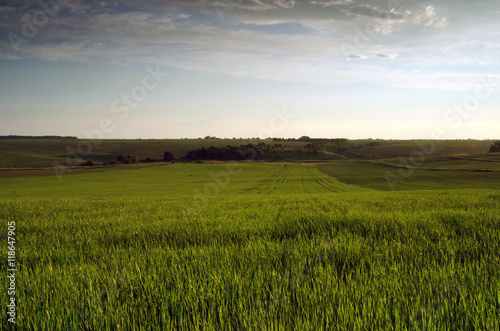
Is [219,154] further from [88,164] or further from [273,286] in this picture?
[273,286]

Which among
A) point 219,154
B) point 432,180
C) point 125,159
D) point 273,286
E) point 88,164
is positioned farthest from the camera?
point 219,154

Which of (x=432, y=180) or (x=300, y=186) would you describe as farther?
(x=300, y=186)

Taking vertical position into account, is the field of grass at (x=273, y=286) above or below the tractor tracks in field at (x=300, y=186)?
above

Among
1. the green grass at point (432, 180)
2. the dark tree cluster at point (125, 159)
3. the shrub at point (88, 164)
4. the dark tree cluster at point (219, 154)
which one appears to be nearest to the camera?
the green grass at point (432, 180)

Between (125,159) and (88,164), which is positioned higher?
(125,159)

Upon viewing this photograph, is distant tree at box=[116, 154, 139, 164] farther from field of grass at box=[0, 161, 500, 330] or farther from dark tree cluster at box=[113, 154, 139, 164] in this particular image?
field of grass at box=[0, 161, 500, 330]

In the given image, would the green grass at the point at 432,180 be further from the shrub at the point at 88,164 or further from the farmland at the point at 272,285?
the shrub at the point at 88,164

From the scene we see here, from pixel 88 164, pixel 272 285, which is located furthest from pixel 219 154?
pixel 272 285

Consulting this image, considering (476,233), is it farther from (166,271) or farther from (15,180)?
(15,180)

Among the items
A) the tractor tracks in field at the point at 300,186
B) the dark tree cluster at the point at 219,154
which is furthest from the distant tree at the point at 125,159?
the tractor tracks in field at the point at 300,186

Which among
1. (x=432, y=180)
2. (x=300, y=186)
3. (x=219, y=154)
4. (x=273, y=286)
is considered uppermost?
(x=219, y=154)

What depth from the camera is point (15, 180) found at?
165ft

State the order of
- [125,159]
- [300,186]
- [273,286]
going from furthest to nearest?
[125,159] → [300,186] → [273,286]

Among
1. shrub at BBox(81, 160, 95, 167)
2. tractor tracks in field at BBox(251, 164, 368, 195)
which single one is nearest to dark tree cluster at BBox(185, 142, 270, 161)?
shrub at BBox(81, 160, 95, 167)
